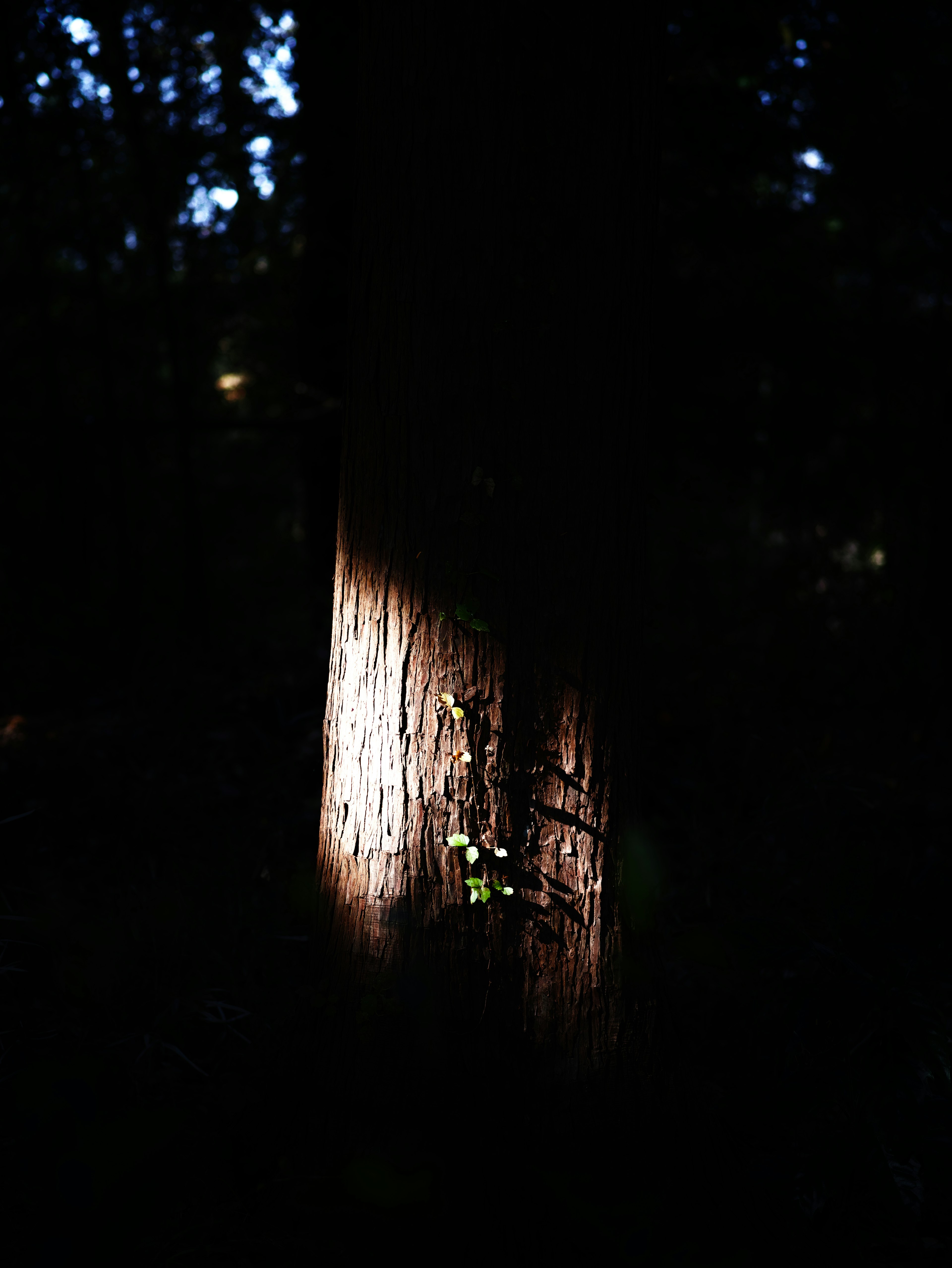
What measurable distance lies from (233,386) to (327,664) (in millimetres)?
5488

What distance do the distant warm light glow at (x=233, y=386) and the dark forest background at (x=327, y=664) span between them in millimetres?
145

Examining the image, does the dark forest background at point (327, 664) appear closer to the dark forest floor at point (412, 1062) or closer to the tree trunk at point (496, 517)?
the dark forest floor at point (412, 1062)

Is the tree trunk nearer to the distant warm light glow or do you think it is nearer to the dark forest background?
the dark forest background

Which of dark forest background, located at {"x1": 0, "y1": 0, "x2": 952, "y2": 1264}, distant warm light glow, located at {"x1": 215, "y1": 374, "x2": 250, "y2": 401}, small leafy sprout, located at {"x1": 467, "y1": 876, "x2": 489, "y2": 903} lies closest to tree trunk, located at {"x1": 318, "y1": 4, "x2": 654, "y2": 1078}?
small leafy sprout, located at {"x1": 467, "y1": 876, "x2": 489, "y2": 903}

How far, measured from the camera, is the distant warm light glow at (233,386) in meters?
9.68

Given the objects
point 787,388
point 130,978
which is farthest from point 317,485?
point 130,978

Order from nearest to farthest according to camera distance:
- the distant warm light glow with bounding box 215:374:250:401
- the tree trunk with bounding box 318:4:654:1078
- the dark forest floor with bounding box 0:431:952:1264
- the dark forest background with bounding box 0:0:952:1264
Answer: the tree trunk with bounding box 318:4:654:1078 → the dark forest floor with bounding box 0:431:952:1264 → the dark forest background with bounding box 0:0:952:1264 → the distant warm light glow with bounding box 215:374:250:401

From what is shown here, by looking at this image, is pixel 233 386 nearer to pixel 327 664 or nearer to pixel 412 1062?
pixel 327 664

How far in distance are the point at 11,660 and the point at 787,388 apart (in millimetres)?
6035

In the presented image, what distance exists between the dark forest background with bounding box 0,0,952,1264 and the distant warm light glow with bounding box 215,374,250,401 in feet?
0.48

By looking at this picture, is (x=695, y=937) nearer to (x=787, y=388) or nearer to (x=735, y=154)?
(x=735, y=154)

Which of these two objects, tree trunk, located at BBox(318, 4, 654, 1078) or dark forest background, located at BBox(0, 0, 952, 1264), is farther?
dark forest background, located at BBox(0, 0, 952, 1264)

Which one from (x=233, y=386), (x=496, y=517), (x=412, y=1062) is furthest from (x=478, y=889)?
(x=233, y=386)

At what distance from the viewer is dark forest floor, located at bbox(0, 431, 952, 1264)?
190 centimetres
